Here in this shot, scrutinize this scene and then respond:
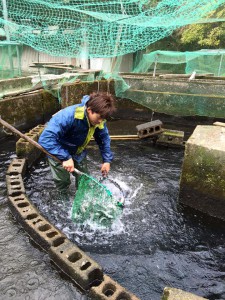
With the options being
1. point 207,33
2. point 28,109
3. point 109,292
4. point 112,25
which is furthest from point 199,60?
point 109,292

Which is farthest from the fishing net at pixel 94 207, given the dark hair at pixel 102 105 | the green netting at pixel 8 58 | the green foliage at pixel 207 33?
the green foliage at pixel 207 33

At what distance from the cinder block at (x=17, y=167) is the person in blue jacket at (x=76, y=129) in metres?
1.21

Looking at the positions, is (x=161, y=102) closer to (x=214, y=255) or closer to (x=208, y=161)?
(x=208, y=161)

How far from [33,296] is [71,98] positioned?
7.32m

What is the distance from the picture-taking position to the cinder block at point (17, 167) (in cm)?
491

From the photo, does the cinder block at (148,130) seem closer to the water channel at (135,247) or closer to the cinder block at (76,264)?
the water channel at (135,247)

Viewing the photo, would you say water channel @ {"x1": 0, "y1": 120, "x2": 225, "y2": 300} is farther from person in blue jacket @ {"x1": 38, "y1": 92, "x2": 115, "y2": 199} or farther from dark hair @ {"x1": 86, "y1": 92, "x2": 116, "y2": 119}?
dark hair @ {"x1": 86, "y1": 92, "x2": 116, "y2": 119}

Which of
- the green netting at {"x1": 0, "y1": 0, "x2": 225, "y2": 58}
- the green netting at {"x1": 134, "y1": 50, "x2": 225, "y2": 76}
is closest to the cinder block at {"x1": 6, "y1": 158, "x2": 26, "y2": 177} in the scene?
the green netting at {"x1": 0, "y1": 0, "x2": 225, "y2": 58}

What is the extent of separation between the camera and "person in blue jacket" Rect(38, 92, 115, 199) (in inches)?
128

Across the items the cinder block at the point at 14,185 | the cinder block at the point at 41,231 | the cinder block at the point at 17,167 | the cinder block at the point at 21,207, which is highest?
the cinder block at the point at 17,167

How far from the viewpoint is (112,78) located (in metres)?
10.3

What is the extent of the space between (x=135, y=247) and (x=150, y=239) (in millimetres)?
303

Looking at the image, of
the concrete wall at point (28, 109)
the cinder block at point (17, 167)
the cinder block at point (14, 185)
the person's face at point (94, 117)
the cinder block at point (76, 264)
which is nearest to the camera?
the cinder block at point (76, 264)

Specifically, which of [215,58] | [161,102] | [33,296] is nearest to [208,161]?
[33,296]
